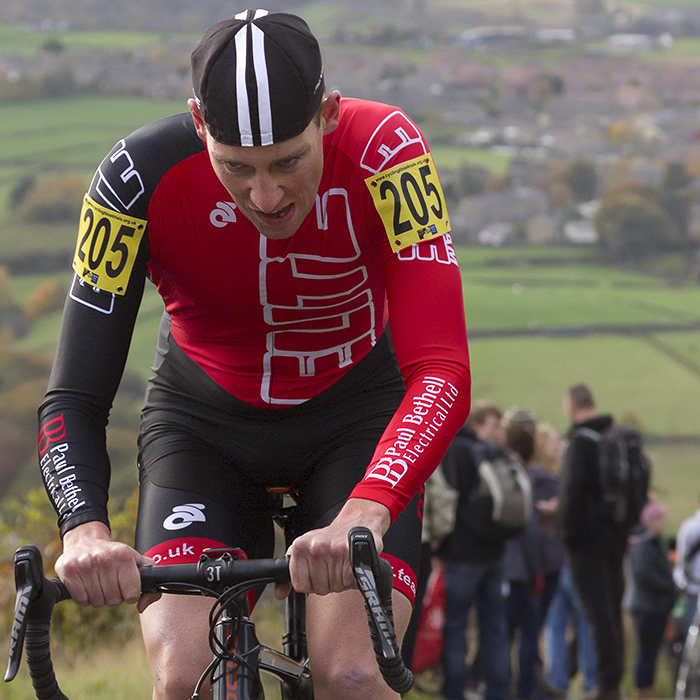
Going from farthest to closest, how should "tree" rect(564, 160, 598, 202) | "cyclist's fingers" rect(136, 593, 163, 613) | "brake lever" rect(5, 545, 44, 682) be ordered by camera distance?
"tree" rect(564, 160, 598, 202) → "cyclist's fingers" rect(136, 593, 163, 613) → "brake lever" rect(5, 545, 44, 682)

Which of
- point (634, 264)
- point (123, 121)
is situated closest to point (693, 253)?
point (634, 264)

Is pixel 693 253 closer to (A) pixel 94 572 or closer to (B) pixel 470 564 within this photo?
(B) pixel 470 564

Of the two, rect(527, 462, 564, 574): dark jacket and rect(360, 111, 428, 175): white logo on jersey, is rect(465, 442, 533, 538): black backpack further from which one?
rect(360, 111, 428, 175): white logo on jersey

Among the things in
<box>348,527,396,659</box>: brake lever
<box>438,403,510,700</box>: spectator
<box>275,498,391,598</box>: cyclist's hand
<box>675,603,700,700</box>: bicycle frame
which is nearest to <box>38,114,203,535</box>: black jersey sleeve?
<box>275,498,391,598</box>: cyclist's hand

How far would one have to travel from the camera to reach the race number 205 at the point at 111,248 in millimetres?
2561

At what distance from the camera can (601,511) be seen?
6.52 meters

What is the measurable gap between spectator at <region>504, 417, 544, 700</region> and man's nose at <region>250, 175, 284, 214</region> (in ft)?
16.5

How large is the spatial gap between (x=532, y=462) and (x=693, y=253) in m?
11.6

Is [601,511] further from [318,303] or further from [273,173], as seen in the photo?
[273,173]

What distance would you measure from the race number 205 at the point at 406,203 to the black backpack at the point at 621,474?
427 centimetres

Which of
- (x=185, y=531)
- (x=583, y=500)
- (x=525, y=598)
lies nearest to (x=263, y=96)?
(x=185, y=531)

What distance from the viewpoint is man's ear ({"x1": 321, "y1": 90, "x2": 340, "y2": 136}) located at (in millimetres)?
2357

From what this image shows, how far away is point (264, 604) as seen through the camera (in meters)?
7.84

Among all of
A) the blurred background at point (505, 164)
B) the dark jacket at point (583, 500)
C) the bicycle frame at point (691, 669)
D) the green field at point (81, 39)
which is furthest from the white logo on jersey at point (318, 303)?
the green field at point (81, 39)
